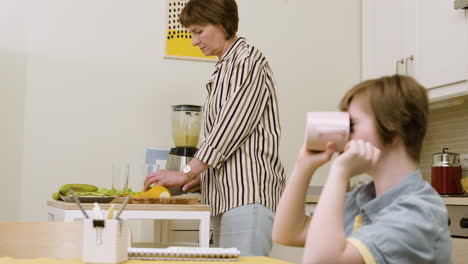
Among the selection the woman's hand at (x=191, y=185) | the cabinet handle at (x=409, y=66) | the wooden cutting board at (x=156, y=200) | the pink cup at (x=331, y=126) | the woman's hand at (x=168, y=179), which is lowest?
the wooden cutting board at (x=156, y=200)

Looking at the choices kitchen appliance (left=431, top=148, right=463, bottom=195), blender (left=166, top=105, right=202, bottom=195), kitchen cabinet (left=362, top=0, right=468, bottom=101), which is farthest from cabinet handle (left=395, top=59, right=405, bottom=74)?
blender (left=166, top=105, right=202, bottom=195)

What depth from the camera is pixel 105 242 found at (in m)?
1.16

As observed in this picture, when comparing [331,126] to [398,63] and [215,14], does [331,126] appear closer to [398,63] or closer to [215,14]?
[215,14]

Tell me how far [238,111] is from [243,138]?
90mm

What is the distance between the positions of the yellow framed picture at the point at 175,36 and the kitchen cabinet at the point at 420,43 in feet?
3.23

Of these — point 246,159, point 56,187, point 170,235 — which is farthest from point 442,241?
point 56,187

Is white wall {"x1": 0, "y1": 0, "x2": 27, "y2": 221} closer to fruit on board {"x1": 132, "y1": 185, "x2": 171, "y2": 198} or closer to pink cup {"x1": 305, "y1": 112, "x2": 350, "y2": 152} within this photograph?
fruit on board {"x1": 132, "y1": 185, "x2": 171, "y2": 198}

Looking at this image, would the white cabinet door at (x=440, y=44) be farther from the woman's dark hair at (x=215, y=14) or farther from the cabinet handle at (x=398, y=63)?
the woman's dark hair at (x=215, y=14)

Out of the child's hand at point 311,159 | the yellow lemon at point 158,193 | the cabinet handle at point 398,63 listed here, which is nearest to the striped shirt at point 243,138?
the yellow lemon at point 158,193

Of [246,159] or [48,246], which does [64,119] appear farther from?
[48,246]

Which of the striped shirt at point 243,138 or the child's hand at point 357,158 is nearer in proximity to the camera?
the child's hand at point 357,158

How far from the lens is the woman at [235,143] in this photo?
2.02 meters

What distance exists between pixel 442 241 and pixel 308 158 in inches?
10.2

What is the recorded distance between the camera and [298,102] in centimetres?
338
